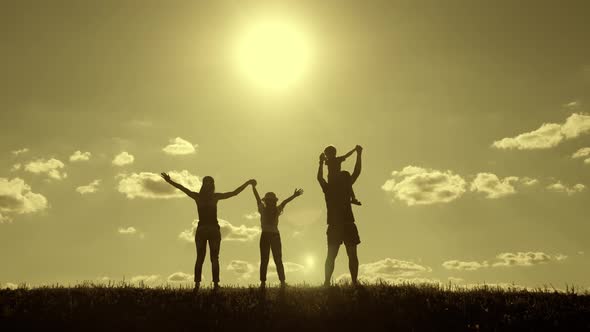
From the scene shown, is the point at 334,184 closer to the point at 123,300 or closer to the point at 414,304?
the point at 414,304

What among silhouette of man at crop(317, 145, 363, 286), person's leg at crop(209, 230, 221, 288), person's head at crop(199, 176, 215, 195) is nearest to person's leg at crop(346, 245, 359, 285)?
silhouette of man at crop(317, 145, 363, 286)

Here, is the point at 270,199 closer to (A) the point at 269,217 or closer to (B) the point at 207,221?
(A) the point at 269,217

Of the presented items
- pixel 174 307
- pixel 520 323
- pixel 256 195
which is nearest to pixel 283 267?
pixel 256 195

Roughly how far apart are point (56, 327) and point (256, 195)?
5697 millimetres

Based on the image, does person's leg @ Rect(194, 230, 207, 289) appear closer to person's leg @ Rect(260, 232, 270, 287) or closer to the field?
the field

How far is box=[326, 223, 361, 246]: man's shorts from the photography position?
47.5ft

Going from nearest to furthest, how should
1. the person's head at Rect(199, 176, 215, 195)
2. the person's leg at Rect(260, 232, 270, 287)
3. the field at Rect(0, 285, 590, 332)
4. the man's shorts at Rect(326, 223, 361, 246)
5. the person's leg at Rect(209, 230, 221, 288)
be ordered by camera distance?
1. the field at Rect(0, 285, 590, 332)
2. the man's shorts at Rect(326, 223, 361, 246)
3. the person's leg at Rect(209, 230, 221, 288)
4. the person's leg at Rect(260, 232, 270, 287)
5. the person's head at Rect(199, 176, 215, 195)

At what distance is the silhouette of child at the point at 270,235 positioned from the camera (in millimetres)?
14750

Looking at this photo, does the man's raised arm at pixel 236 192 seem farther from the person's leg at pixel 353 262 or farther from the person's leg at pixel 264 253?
the person's leg at pixel 353 262

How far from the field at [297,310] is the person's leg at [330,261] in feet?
1.50

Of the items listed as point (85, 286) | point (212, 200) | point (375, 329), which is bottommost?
point (375, 329)

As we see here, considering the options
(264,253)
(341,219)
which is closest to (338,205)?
(341,219)

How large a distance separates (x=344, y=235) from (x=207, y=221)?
11.4ft

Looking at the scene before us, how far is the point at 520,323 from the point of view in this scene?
38.9ft
